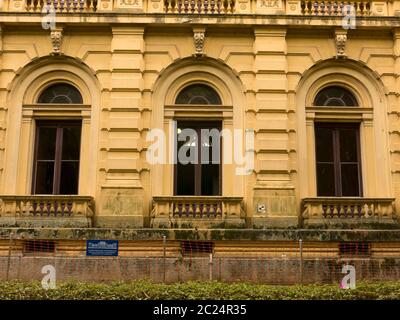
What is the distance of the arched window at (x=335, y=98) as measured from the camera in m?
19.3

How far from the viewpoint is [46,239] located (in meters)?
17.0

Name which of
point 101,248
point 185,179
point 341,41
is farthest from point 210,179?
point 341,41

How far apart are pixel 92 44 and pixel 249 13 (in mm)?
5816

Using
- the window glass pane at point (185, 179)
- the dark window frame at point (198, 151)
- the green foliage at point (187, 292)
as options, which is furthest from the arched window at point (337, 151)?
the green foliage at point (187, 292)

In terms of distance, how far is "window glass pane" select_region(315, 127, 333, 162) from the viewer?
19.0 meters

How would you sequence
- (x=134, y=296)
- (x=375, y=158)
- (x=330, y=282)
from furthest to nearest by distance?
(x=375, y=158)
(x=330, y=282)
(x=134, y=296)

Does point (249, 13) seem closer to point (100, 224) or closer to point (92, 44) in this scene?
point (92, 44)

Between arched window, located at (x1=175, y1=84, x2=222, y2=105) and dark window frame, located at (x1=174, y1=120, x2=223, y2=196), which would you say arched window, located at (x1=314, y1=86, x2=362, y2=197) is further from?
arched window, located at (x1=175, y1=84, x2=222, y2=105)

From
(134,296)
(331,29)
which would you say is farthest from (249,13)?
(134,296)

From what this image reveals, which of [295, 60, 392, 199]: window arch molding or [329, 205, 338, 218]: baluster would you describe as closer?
[329, 205, 338, 218]: baluster

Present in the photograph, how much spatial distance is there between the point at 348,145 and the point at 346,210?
2705mm

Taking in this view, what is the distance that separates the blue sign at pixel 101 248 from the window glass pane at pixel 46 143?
391 centimetres

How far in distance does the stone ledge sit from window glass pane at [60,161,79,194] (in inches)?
75.3

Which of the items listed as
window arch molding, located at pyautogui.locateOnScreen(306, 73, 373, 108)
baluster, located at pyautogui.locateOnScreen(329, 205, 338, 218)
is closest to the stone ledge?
baluster, located at pyautogui.locateOnScreen(329, 205, 338, 218)
